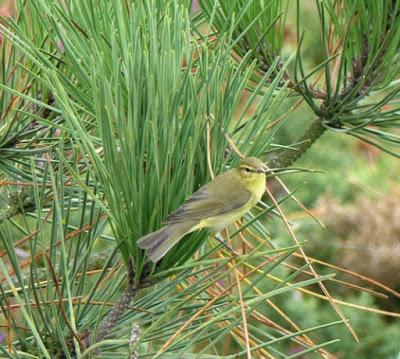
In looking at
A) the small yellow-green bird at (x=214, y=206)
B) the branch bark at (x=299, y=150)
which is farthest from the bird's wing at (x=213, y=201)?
the branch bark at (x=299, y=150)

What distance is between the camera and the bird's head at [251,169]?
1.93 ft

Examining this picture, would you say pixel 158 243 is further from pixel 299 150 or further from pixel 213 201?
pixel 299 150

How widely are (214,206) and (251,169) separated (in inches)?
2.1

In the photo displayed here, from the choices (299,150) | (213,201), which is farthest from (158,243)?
(299,150)

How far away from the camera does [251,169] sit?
24.2 inches

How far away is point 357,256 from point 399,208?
13cm

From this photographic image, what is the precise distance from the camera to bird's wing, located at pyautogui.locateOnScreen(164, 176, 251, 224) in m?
0.52

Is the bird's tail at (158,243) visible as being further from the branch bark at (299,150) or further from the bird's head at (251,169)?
the branch bark at (299,150)

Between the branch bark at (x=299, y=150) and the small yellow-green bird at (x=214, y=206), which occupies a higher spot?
the small yellow-green bird at (x=214, y=206)

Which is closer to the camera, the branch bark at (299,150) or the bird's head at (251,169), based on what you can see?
the bird's head at (251,169)

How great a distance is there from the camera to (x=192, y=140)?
1.71 ft

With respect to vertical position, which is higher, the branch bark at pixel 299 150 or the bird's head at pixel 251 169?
the bird's head at pixel 251 169

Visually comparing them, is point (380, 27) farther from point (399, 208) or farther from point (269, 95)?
point (399, 208)

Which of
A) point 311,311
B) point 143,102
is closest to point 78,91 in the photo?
point 143,102
